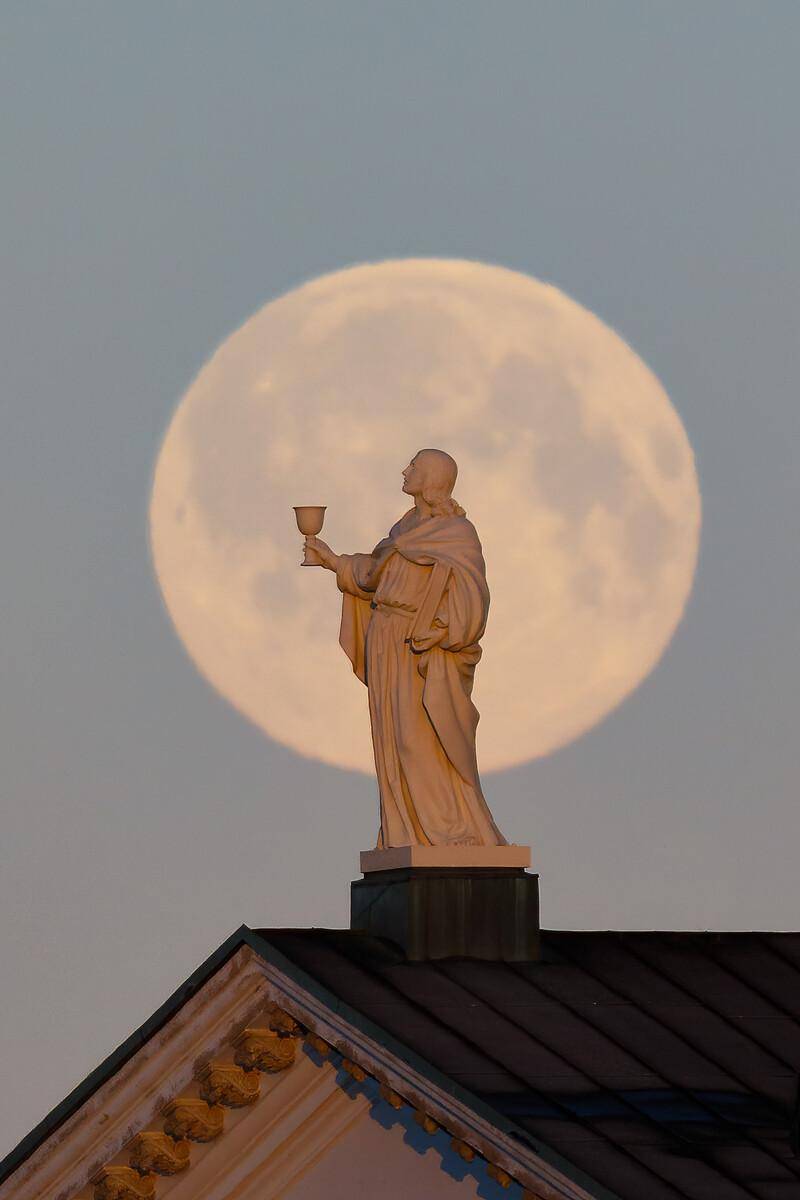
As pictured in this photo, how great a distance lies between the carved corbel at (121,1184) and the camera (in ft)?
98.3

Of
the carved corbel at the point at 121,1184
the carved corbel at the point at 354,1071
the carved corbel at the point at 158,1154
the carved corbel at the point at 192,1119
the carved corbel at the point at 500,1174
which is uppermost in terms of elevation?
the carved corbel at the point at 354,1071

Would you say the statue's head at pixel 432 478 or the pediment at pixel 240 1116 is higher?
the statue's head at pixel 432 478

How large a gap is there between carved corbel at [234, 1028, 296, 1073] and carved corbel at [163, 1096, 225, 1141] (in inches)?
19.8

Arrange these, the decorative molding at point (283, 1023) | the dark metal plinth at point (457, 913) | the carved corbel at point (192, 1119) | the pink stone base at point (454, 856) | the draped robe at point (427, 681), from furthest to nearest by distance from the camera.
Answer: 1. the draped robe at point (427, 681)
2. the pink stone base at point (454, 856)
3. the dark metal plinth at point (457, 913)
4. the carved corbel at point (192, 1119)
5. the decorative molding at point (283, 1023)

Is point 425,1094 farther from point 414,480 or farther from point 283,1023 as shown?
point 414,480

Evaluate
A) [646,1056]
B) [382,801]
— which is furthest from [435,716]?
[646,1056]

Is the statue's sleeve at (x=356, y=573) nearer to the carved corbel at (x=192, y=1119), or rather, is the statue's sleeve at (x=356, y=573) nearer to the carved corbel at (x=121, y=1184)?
the carved corbel at (x=192, y=1119)

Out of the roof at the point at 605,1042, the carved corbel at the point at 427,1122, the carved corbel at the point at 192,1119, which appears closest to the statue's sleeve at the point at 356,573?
the roof at the point at 605,1042

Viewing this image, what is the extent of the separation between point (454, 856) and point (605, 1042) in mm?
2705

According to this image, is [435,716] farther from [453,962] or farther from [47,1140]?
[47,1140]

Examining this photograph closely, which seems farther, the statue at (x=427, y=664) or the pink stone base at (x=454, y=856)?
the statue at (x=427, y=664)

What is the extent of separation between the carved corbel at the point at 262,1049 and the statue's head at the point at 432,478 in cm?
551

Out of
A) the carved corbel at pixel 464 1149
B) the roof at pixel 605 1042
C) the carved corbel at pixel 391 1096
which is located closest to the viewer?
the roof at pixel 605 1042

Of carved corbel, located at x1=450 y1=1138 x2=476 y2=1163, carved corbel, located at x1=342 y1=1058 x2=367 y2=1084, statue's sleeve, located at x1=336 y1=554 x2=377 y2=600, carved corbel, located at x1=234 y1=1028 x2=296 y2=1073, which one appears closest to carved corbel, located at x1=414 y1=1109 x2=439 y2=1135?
carved corbel, located at x1=450 y1=1138 x2=476 y2=1163
